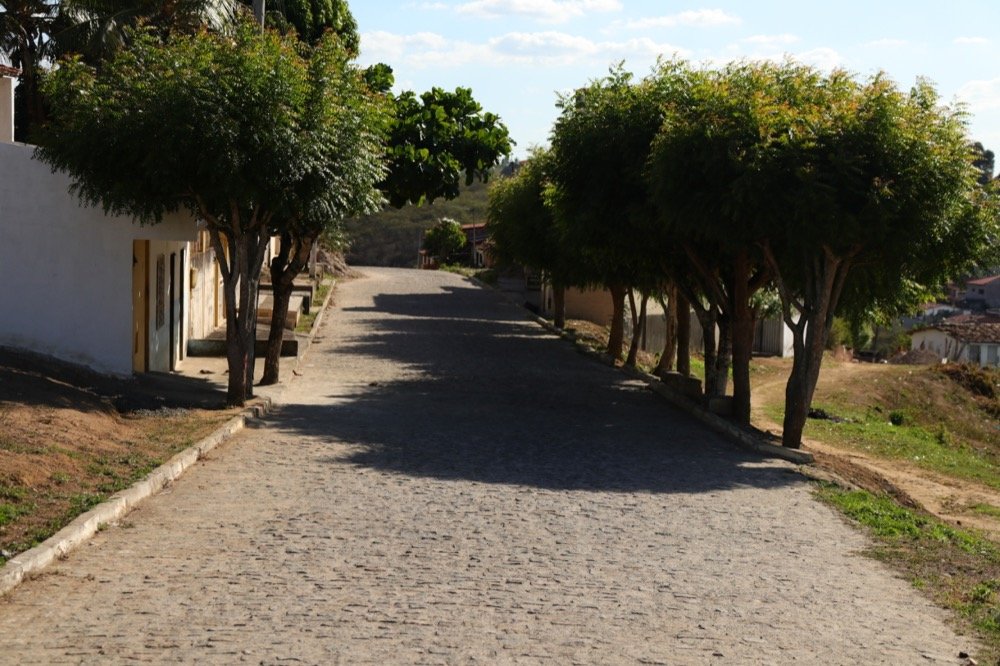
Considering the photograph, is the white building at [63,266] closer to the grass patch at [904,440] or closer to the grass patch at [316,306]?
the grass patch at [904,440]

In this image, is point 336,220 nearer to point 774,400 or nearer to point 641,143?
point 641,143

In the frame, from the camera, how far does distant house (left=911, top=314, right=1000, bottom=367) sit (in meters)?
57.5

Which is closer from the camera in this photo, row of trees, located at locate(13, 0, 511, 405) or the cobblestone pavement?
the cobblestone pavement

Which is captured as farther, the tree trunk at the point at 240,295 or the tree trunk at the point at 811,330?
the tree trunk at the point at 240,295

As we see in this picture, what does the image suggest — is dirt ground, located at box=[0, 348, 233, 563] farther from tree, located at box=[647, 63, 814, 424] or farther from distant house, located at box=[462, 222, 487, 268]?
distant house, located at box=[462, 222, 487, 268]

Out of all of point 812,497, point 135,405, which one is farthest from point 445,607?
point 135,405

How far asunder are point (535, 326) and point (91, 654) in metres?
32.6

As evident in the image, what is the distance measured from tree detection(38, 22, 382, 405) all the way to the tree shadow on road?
A: 3334mm

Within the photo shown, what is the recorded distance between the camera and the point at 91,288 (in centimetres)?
1891

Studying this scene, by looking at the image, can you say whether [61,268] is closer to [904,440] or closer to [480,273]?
[904,440]

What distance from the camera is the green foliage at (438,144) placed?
75.4ft

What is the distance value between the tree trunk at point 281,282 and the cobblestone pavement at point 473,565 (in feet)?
12.7

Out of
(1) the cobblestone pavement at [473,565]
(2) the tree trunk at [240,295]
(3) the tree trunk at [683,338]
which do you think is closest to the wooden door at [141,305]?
(2) the tree trunk at [240,295]

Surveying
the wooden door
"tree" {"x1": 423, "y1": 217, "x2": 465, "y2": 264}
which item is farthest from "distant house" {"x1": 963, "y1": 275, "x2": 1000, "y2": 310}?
the wooden door
